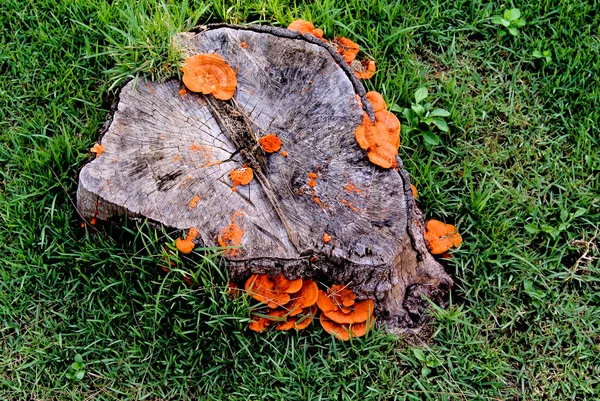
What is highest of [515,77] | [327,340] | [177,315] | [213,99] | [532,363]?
[213,99]

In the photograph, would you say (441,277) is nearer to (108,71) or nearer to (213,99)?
(213,99)

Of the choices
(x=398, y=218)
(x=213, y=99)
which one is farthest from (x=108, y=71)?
(x=398, y=218)

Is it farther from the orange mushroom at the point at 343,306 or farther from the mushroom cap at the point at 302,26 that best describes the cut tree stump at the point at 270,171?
the mushroom cap at the point at 302,26

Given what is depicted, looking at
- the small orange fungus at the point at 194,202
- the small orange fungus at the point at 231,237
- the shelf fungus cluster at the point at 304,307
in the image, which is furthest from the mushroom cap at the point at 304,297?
the small orange fungus at the point at 194,202

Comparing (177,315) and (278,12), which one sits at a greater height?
(278,12)

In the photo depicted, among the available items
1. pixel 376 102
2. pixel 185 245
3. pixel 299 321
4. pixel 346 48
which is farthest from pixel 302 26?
pixel 299 321

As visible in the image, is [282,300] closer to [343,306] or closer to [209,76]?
[343,306]

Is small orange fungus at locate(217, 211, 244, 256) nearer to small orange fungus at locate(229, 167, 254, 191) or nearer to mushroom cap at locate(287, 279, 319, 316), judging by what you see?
small orange fungus at locate(229, 167, 254, 191)

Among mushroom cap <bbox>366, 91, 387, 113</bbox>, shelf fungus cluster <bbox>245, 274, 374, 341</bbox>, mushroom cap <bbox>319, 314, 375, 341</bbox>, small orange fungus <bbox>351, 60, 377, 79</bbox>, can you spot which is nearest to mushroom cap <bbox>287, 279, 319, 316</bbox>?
shelf fungus cluster <bbox>245, 274, 374, 341</bbox>
